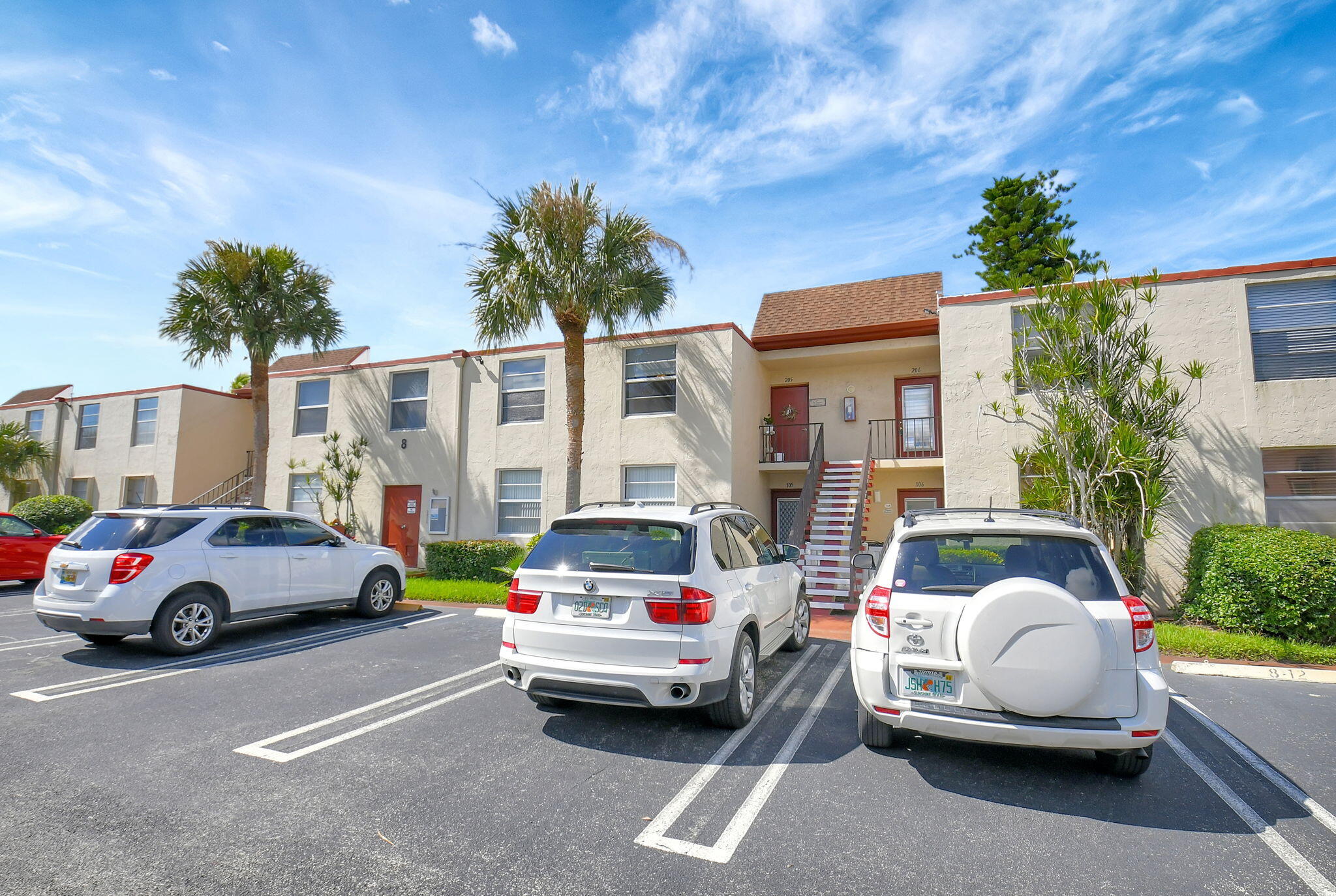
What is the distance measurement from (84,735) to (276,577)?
144 inches

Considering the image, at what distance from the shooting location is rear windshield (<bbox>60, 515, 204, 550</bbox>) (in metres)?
7.27

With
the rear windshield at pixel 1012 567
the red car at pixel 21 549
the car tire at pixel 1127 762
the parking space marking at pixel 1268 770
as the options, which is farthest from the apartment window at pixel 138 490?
the parking space marking at pixel 1268 770

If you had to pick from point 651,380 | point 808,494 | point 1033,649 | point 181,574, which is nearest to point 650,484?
point 651,380

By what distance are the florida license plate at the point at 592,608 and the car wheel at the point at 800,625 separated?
10.8 ft

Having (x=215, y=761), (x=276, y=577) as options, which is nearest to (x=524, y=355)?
(x=276, y=577)

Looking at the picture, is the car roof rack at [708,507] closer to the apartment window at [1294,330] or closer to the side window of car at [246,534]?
the side window of car at [246,534]

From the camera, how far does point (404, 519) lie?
16.7m

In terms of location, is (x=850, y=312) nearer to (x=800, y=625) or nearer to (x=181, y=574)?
(x=800, y=625)

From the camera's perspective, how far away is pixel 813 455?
14195 mm

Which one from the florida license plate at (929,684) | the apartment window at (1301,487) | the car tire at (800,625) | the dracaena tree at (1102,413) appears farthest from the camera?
the apartment window at (1301,487)

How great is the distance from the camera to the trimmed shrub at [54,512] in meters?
18.2

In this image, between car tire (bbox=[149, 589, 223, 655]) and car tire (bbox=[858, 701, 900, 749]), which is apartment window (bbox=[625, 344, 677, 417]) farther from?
car tire (bbox=[858, 701, 900, 749])

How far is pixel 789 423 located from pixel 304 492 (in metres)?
13.2

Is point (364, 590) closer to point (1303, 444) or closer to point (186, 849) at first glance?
point (186, 849)
